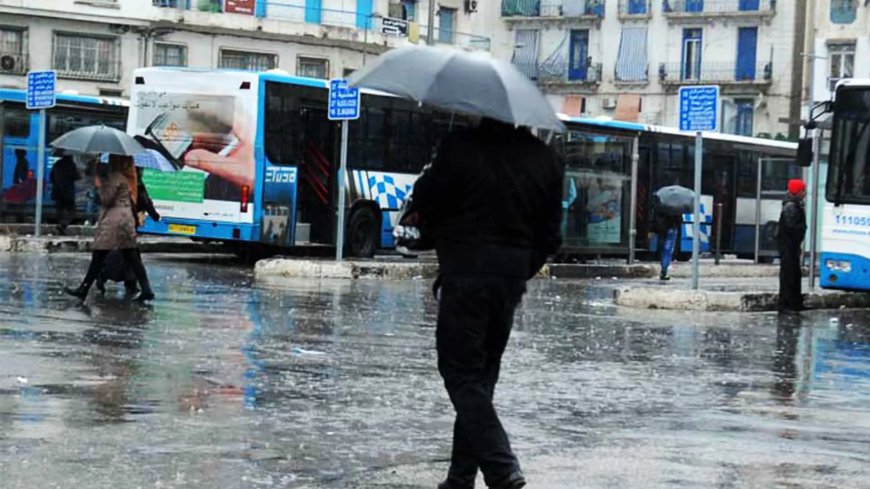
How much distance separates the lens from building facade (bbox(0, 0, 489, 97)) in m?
54.5

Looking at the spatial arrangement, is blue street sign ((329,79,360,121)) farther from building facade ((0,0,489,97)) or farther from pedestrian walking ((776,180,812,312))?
building facade ((0,0,489,97))

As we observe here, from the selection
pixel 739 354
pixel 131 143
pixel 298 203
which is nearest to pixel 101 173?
pixel 131 143

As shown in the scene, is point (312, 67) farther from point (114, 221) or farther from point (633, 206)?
point (114, 221)

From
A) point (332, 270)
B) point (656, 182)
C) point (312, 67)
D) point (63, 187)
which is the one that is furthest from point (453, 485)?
point (312, 67)

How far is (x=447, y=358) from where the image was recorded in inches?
283

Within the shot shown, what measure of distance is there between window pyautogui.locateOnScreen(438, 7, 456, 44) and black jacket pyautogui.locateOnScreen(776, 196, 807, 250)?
4589 centimetres

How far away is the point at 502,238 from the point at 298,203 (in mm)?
21450

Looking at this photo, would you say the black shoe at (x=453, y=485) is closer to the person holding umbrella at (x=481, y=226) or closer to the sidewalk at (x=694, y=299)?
the person holding umbrella at (x=481, y=226)

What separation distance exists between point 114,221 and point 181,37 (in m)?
40.2

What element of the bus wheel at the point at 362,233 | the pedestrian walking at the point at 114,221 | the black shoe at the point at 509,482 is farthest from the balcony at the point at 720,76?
the black shoe at the point at 509,482

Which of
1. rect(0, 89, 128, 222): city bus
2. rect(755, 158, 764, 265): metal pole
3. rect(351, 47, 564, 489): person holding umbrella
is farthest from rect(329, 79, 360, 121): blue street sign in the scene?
rect(351, 47, 564, 489): person holding umbrella

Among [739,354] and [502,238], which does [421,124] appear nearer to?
[739,354]

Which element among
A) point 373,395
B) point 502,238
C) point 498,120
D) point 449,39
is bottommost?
point 373,395

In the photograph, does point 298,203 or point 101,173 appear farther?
point 298,203
